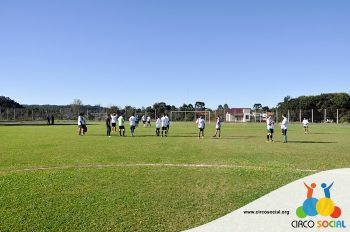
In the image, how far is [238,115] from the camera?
103812 mm

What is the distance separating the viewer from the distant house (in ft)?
312

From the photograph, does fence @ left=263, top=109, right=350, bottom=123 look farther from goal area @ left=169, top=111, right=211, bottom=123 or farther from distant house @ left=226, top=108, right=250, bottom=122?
distant house @ left=226, top=108, right=250, bottom=122

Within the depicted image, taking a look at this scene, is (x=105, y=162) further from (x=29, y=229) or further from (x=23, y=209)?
(x=29, y=229)

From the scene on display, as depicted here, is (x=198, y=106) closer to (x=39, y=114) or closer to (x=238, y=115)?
(x=238, y=115)

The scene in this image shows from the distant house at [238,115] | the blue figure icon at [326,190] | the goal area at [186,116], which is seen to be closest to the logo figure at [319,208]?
the blue figure icon at [326,190]

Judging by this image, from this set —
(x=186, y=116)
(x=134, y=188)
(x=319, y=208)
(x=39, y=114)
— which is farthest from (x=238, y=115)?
(x=319, y=208)

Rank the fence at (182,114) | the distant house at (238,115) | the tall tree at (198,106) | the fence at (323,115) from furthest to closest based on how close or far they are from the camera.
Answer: the distant house at (238,115), the tall tree at (198,106), the fence at (182,114), the fence at (323,115)

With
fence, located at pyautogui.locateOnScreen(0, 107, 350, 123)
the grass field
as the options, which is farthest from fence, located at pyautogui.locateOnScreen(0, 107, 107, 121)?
the grass field

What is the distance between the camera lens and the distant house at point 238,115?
95244 mm

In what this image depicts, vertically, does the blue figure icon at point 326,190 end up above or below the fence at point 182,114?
below

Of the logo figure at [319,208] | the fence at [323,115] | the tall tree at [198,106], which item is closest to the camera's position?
the logo figure at [319,208]

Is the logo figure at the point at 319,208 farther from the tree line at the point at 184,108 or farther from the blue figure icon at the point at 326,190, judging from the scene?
the tree line at the point at 184,108

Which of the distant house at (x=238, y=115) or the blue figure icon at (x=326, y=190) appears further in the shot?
the distant house at (x=238, y=115)

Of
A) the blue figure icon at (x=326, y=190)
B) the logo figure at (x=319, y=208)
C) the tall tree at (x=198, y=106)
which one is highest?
the tall tree at (x=198, y=106)
